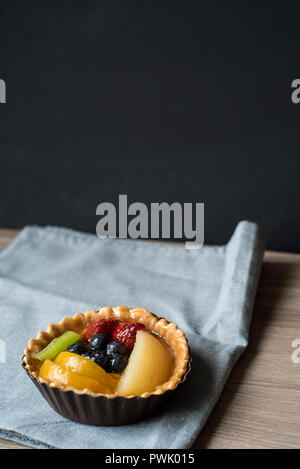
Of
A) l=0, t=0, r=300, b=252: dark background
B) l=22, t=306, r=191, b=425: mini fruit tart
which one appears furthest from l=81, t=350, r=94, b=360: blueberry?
l=0, t=0, r=300, b=252: dark background

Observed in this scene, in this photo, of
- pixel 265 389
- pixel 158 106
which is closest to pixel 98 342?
pixel 265 389

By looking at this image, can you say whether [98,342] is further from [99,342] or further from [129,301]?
[129,301]

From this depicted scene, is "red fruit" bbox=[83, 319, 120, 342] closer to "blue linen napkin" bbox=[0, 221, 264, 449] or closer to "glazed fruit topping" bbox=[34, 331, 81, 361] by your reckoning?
"glazed fruit topping" bbox=[34, 331, 81, 361]

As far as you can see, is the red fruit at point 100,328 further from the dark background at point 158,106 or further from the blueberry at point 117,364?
the dark background at point 158,106

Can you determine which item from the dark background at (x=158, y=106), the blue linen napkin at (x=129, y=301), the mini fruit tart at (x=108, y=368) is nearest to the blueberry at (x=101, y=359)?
the mini fruit tart at (x=108, y=368)

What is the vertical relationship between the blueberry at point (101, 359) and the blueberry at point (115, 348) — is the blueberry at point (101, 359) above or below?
below
